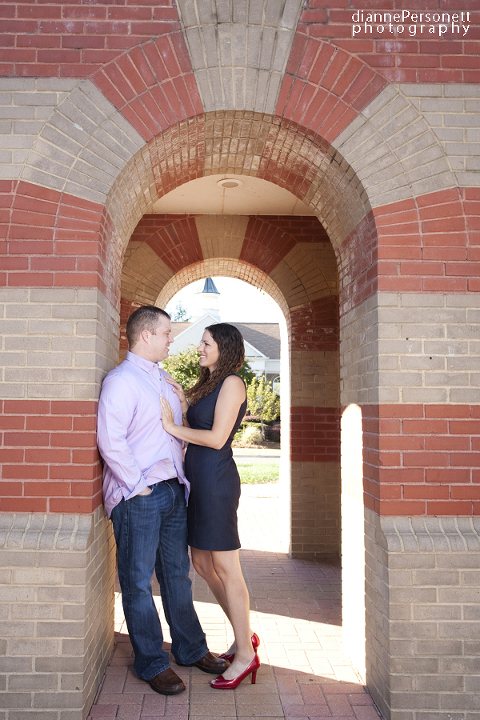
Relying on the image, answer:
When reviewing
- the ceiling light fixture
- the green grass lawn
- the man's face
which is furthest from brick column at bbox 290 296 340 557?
the green grass lawn

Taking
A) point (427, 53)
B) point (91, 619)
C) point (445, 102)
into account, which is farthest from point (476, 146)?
point (91, 619)

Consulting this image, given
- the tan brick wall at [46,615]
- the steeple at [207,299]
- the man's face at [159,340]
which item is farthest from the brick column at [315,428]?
the steeple at [207,299]

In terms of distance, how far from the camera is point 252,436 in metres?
23.7

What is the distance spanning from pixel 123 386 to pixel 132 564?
1.06 metres

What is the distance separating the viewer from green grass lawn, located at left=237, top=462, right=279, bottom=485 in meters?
12.7

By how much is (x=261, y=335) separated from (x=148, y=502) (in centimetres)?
4005

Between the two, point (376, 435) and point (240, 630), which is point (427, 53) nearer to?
point (376, 435)

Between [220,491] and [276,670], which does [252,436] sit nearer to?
[276,670]

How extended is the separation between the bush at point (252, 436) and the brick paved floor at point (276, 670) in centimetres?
1780

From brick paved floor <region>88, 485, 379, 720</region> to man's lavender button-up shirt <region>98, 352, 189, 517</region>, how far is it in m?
1.08

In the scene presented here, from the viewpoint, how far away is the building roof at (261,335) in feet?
135

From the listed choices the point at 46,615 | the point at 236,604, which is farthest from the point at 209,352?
the point at 46,615

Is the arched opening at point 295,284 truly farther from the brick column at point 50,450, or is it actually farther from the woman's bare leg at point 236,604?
the woman's bare leg at point 236,604

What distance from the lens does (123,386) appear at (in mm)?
3221
